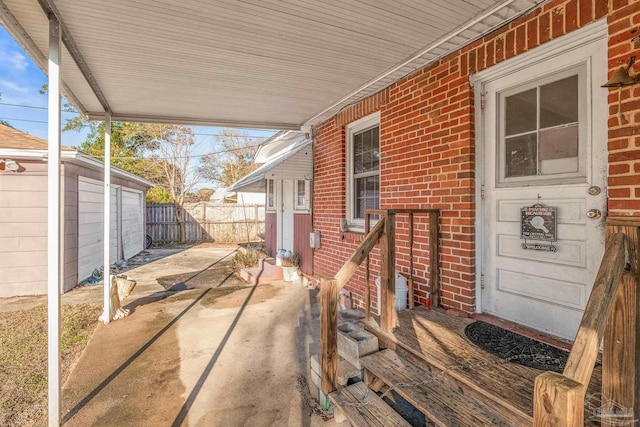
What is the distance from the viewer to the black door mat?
2123 mm

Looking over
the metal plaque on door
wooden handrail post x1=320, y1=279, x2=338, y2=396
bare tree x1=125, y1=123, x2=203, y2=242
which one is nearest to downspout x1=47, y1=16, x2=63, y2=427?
wooden handrail post x1=320, y1=279, x2=338, y2=396

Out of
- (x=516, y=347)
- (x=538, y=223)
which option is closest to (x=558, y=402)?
(x=516, y=347)

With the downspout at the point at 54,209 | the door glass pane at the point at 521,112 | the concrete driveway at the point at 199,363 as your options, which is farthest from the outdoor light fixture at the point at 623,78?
the downspout at the point at 54,209

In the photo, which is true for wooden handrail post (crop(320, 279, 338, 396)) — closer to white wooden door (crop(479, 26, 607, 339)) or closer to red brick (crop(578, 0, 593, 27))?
white wooden door (crop(479, 26, 607, 339))

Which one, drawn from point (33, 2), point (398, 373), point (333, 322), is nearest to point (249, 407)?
point (333, 322)

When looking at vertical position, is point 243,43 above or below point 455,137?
above

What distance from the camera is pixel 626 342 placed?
156 cm

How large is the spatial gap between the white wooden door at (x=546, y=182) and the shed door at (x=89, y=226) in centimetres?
788

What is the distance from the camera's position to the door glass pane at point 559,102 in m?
2.39

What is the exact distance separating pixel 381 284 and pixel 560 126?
1806 millimetres

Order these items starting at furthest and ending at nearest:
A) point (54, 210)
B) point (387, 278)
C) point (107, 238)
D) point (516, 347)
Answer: point (107, 238) < point (387, 278) < point (54, 210) < point (516, 347)

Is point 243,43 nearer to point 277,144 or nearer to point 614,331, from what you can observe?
point 614,331

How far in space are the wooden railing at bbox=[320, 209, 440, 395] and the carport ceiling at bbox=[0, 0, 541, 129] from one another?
5.12 feet

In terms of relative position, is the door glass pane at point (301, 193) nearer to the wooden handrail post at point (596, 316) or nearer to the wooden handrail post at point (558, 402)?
the wooden handrail post at point (596, 316)
